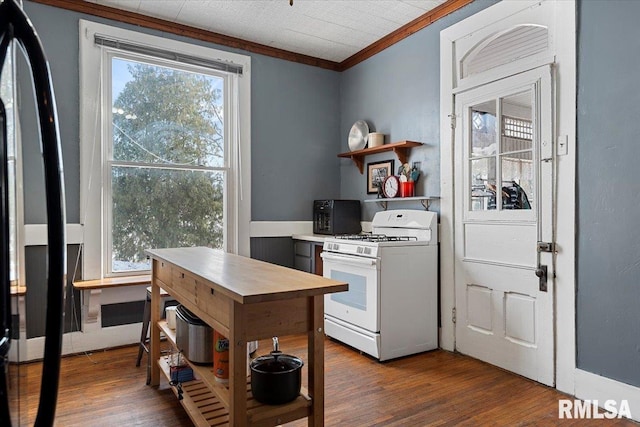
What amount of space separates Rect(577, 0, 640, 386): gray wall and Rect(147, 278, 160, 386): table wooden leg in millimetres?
2513

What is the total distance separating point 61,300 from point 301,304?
0.96m

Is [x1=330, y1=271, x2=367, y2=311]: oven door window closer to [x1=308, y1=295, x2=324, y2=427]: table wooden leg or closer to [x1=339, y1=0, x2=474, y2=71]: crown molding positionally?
[x1=308, y1=295, x2=324, y2=427]: table wooden leg

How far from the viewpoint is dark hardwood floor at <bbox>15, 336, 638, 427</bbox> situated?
217cm

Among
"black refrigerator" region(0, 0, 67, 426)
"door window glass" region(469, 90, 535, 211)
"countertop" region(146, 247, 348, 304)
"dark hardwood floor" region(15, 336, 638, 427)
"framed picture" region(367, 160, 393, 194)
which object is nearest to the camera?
"black refrigerator" region(0, 0, 67, 426)

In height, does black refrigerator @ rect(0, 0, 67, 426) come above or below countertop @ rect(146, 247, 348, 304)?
above

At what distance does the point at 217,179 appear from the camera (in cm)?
389

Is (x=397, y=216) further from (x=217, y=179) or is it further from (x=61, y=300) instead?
(x=61, y=300)

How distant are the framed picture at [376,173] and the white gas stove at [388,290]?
54 cm

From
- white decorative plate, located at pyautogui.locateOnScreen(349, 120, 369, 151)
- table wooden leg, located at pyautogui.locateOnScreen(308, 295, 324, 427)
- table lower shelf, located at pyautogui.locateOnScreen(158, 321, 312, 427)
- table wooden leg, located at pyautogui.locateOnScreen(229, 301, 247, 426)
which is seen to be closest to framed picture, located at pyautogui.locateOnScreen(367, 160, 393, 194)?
white decorative plate, located at pyautogui.locateOnScreen(349, 120, 369, 151)

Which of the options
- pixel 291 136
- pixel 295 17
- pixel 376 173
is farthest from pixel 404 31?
A: pixel 291 136

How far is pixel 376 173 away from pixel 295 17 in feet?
5.05

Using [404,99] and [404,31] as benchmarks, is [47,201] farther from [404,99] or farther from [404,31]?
[404,31]

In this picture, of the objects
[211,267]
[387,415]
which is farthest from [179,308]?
[387,415]

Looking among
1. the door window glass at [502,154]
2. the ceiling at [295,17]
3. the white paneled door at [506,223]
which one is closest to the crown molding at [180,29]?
the ceiling at [295,17]
